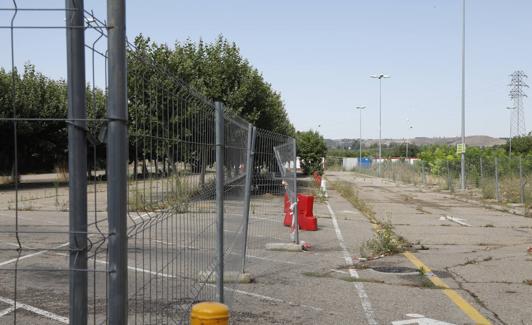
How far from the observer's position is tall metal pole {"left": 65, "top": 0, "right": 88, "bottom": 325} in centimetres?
271

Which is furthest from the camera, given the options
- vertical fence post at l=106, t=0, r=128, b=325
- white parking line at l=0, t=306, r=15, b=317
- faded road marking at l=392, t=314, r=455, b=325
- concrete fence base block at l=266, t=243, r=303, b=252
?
concrete fence base block at l=266, t=243, r=303, b=252

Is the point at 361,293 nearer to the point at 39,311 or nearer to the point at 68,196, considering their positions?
the point at 39,311

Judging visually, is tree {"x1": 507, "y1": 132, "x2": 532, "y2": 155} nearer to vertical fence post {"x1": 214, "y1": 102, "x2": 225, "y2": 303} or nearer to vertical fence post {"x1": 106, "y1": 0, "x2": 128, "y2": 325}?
vertical fence post {"x1": 214, "y1": 102, "x2": 225, "y2": 303}

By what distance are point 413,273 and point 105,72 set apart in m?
A: 7.87

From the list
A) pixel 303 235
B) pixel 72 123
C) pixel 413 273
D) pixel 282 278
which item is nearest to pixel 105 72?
pixel 72 123

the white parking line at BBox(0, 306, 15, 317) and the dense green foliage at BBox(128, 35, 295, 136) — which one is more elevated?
the dense green foliage at BBox(128, 35, 295, 136)

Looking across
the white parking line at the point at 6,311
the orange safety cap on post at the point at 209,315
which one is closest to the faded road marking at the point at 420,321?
the orange safety cap on post at the point at 209,315

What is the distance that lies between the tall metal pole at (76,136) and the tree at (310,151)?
51.7 metres

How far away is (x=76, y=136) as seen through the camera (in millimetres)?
2736

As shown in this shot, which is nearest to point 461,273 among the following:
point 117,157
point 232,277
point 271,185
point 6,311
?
point 271,185

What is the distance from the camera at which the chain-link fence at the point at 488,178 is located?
86.1 ft

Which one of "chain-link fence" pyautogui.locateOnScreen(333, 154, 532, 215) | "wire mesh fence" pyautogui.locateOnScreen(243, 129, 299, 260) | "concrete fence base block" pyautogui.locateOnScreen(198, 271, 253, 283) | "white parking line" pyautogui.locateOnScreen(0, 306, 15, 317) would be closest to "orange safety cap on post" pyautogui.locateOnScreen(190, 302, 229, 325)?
"concrete fence base block" pyautogui.locateOnScreen(198, 271, 253, 283)

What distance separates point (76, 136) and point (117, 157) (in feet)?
0.67

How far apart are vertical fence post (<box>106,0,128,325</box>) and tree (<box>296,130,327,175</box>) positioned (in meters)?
51.5
